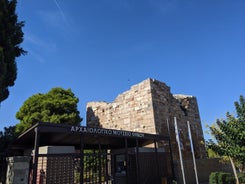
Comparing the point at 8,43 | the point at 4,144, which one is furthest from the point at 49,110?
the point at 8,43

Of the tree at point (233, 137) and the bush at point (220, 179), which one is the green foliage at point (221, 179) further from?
the tree at point (233, 137)

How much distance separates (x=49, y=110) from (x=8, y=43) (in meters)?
6.84

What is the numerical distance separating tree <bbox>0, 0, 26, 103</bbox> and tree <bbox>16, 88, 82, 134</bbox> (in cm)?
508

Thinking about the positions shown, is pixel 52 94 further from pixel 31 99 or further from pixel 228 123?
pixel 228 123

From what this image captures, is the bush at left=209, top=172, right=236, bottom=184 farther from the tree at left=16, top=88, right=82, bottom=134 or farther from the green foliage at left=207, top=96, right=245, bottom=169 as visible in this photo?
the tree at left=16, top=88, right=82, bottom=134

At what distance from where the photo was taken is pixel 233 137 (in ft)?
29.9

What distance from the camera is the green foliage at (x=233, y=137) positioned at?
8739mm

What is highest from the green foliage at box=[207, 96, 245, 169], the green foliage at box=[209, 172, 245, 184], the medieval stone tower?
the medieval stone tower

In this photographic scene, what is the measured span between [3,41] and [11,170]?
5328mm

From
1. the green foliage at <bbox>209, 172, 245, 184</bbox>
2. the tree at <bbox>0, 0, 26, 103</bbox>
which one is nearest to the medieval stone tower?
the green foliage at <bbox>209, 172, 245, 184</bbox>

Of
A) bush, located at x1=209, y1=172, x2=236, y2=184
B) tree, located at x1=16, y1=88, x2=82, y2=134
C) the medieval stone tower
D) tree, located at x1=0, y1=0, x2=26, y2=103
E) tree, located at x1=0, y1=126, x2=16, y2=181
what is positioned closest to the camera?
tree, located at x1=0, y1=0, x2=26, y2=103

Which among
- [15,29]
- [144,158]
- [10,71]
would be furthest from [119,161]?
[15,29]

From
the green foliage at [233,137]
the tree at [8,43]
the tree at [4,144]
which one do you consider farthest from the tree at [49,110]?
the green foliage at [233,137]

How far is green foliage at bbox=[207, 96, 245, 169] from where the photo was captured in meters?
8.74
